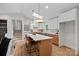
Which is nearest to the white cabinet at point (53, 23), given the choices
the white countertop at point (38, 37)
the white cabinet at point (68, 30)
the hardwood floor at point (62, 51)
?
the white cabinet at point (68, 30)

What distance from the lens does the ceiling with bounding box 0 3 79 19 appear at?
209cm

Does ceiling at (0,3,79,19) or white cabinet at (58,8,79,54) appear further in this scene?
white cabinet at (58,8,79,54)

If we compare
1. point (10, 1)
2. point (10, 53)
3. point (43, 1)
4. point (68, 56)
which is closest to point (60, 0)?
point (43, 1)

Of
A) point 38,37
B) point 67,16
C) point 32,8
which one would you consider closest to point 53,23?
point 67,16

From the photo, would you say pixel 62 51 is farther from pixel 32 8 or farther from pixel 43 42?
pixel 32 8

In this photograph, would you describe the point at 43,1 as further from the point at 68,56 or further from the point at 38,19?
the point at 68,56

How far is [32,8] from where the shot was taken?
218cm

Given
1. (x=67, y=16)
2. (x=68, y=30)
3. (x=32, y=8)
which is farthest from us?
(x=68, y=30)

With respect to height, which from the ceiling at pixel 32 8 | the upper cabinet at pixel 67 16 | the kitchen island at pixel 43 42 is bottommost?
the kitchen island at pixel 43 42

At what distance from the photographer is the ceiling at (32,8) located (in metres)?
2.09

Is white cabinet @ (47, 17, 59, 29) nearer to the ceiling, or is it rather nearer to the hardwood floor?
the ceiling

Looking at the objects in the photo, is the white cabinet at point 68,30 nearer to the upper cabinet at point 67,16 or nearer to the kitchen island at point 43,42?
the upper cabinet at point 67,16

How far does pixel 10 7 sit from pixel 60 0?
33.8 inches

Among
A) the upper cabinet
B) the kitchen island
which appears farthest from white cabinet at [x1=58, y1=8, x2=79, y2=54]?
the kitchen island
